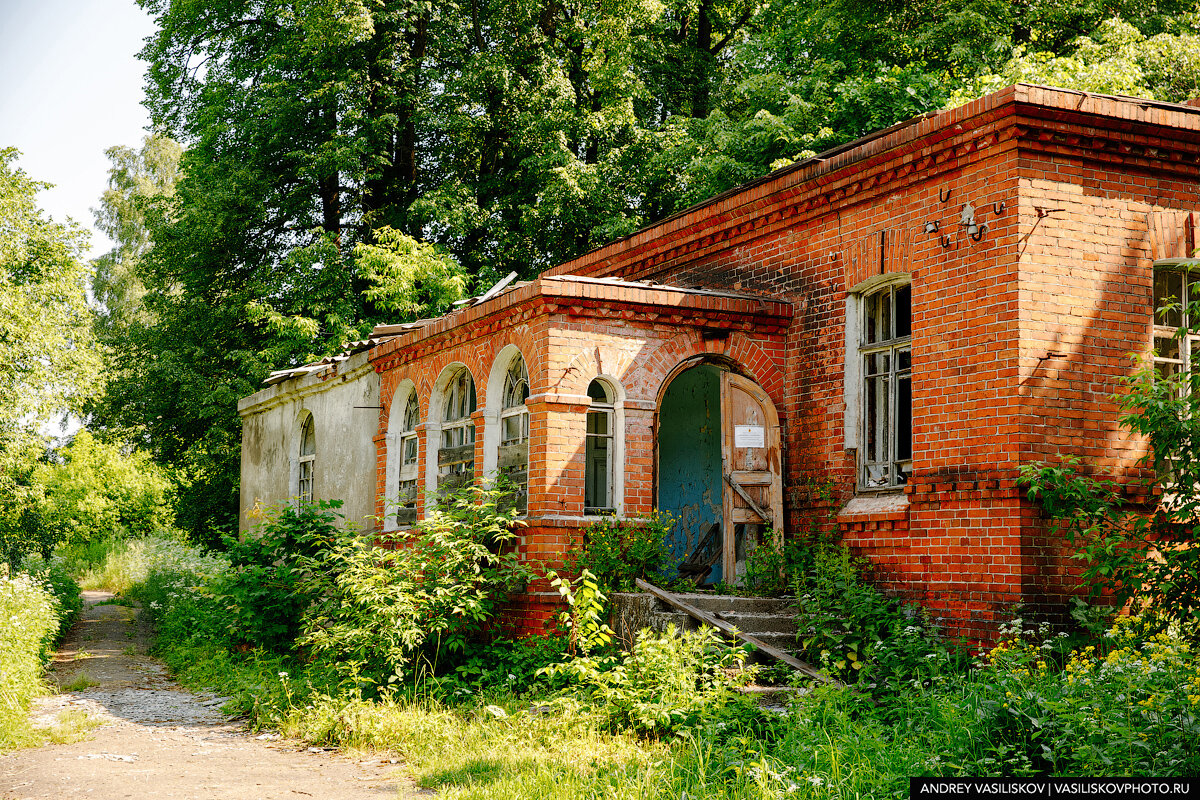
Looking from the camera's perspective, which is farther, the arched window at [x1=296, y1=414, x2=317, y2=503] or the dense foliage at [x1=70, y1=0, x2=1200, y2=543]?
the dense foliage at [x1=70, y1=0, x2=1200, y2=543]

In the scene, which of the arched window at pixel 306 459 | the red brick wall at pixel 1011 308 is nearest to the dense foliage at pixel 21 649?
the arched window at pixel 306 459

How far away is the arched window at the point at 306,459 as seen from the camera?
57.7 ft

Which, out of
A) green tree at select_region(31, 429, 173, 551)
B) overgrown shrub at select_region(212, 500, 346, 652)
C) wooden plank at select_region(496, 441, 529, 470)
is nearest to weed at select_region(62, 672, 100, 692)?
overgrown shrub at select_region(212, 500, 346, 652)

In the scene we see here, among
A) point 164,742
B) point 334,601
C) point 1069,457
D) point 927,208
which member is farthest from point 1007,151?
point 164,742

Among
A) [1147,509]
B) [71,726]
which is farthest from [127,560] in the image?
[1147,509]

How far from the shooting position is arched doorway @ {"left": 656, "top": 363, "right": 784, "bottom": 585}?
11.0 metres

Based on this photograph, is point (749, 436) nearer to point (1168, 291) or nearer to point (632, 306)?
A: point (632, 306)

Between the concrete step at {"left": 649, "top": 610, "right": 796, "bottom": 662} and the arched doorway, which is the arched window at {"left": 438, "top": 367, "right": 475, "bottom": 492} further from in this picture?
the concrete step at {"left": 649, "top": 610, "right": 796, "bottom": 662}

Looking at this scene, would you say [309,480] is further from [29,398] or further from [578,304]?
[578,304]

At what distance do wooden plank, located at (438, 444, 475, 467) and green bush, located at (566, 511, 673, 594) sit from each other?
2.48 metres

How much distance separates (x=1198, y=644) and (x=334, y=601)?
794cm

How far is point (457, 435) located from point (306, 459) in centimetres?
551

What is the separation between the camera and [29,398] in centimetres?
1994

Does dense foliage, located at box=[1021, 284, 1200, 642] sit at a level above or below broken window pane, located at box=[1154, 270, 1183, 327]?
below
